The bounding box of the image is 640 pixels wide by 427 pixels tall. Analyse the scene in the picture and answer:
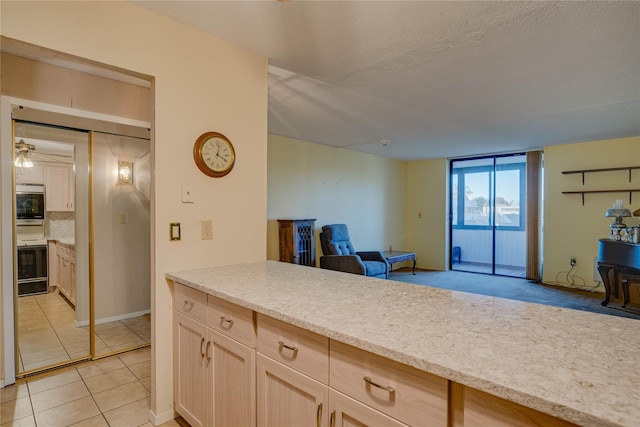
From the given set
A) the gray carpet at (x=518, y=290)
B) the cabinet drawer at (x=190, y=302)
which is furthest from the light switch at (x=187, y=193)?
the gray carpet at (x=518, y=290)

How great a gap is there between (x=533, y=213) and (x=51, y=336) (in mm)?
6788

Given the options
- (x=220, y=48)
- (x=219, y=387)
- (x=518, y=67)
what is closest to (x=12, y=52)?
(x=220, y=48)

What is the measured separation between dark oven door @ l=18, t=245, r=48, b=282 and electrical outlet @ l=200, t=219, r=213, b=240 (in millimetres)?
1491

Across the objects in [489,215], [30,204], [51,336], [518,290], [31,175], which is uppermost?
[31,175]

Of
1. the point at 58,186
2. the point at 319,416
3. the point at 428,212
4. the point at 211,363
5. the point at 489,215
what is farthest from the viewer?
the point at 428,212

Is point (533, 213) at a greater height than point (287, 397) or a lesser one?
greater

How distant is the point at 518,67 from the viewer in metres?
2.41

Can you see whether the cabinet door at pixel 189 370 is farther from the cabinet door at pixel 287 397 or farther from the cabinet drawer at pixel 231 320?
the cabinet door at pixel 287 397

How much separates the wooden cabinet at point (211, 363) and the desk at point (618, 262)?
4.57m

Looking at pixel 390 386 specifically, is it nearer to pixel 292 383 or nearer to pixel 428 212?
pixel 292 383

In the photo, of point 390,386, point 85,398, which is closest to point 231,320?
point 390,386

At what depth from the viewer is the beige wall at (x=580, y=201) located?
4836mm

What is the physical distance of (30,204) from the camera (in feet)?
7.95

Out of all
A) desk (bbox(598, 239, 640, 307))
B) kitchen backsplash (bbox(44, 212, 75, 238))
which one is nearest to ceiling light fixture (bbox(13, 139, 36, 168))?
kitchen backsplash (bbox(44, 212, 75, 238))
